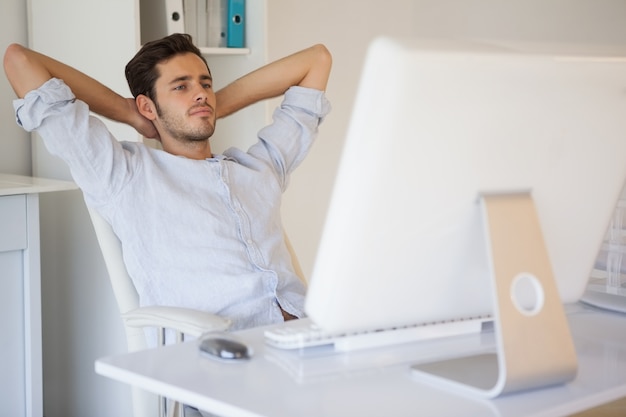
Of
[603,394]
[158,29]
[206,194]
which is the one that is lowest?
[603,394]

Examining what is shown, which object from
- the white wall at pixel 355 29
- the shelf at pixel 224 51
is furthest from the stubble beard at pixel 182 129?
the white wall at pixel 355 29

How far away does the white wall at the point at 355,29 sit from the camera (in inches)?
157

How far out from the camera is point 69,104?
85.3 inches

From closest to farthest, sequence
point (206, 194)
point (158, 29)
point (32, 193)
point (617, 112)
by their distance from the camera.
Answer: point (617, 112), point (206, 194), point (32, 193), point (158, 29)

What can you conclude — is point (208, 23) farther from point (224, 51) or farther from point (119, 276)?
point (119, 276)

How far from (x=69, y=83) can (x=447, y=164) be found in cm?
127

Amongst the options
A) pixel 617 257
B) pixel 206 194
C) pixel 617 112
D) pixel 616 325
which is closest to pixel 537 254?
pixel 617 112

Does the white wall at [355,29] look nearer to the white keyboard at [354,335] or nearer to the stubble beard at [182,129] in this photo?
the stubble beard at [182,129]

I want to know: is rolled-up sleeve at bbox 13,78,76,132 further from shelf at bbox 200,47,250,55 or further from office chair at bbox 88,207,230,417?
shelf at bbox 200,47,250,55

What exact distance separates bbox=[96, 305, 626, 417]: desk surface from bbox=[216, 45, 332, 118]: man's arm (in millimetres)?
1158

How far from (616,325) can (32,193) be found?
5.07ft

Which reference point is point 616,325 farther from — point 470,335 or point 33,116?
point 33,116

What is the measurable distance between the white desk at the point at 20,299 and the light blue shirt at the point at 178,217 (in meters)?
0.43

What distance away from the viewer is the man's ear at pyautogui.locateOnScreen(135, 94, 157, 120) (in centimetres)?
247
